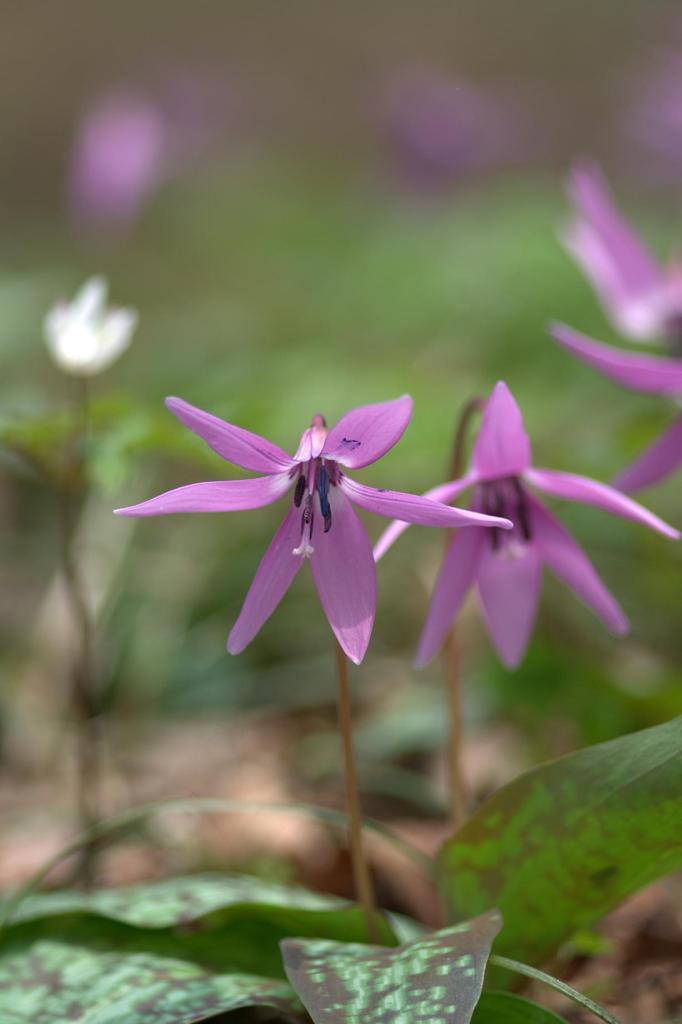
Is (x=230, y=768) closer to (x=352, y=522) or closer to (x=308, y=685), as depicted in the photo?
(x=308, y=685)

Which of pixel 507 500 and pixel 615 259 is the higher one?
pixel 615 259

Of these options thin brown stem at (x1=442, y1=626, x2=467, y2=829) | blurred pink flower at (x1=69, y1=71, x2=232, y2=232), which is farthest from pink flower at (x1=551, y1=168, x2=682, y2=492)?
blurred pink flower at (x1=69, y1=71, x2=232, y2=232)

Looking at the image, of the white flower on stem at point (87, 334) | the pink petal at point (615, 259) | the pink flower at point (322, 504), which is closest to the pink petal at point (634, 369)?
the pink flower at point (322, 504)

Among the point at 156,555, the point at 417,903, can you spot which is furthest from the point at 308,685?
the point at 417,903

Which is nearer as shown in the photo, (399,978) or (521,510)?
(399,978)

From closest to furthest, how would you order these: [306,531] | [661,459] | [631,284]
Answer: [306,531], [661,459], [631,284]

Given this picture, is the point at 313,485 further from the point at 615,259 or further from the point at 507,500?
the point at 615,259

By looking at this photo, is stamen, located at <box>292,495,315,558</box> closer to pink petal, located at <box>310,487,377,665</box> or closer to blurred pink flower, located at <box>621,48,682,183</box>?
pink petal, located at <box>310,487,377,665</box>

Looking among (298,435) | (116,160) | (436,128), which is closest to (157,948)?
(298,435)
